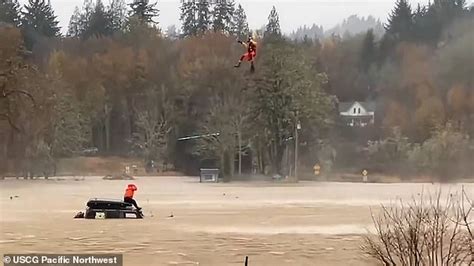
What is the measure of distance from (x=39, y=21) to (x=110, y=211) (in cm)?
1764

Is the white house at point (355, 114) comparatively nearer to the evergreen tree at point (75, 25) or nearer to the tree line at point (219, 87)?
the tree line at point (219, 87)

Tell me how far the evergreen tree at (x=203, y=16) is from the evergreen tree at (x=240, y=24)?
96 centimetres

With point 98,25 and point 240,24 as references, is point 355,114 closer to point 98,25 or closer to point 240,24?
point 240,24

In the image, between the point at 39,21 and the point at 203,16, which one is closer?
the point at 203,16

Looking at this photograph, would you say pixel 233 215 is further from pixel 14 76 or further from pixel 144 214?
pixel 14 76

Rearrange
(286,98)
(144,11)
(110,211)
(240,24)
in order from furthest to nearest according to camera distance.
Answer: (144,11)
(286,98)
(240,24)
(110,211)

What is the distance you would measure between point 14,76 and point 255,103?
440 inches

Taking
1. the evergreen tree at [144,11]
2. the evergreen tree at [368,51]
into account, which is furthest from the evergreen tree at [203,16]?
the evergreen tree at [368,51]

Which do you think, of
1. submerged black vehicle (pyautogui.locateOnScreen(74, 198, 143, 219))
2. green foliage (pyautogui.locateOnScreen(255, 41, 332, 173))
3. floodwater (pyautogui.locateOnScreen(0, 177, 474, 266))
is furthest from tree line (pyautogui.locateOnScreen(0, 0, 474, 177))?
submerged black vehicle (pyautogui.locateOnScreen(74, 198, 143, 219))

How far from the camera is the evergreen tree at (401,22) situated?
30172 millimetres

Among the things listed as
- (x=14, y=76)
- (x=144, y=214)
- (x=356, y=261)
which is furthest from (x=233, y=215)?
(x=14, y=76)

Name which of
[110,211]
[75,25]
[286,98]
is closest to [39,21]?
[75,25]

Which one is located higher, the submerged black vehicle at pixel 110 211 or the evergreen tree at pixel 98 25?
the evergreen tree at pixel 98 25

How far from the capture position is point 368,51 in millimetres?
29703
